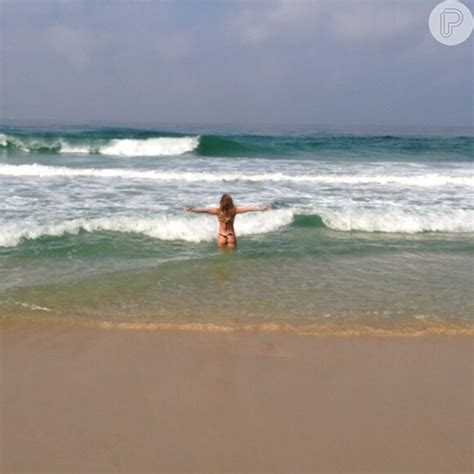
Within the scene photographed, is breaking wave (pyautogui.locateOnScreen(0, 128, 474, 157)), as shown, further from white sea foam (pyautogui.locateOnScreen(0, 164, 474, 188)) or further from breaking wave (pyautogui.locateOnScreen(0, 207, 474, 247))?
breaking wave (pyautogui.locateOnScreen(0, 207, 474, 247))

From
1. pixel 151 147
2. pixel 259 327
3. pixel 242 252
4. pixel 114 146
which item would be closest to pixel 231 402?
pixel 259 327

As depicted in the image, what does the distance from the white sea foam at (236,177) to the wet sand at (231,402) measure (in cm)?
1145

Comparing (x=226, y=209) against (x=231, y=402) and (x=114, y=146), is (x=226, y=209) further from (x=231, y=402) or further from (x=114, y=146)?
(x=114, y=146)

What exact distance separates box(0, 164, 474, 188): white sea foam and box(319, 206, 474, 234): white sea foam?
5.34 m

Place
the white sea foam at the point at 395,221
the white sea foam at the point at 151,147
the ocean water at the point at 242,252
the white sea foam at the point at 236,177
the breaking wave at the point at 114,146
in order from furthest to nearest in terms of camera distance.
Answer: the white sea foam at the point at 151,147, the breaking wave at the point at 114,146, the white sea foam at the point at 236,177, the white sea foam at the point at 395,221, the ocean water at the point at 242,252

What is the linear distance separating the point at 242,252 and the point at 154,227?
6.35 ft

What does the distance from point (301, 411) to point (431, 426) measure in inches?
33.1

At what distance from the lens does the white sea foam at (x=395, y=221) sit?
965cm

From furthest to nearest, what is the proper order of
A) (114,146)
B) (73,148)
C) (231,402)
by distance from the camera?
(114,146)
(73,148)
(231,402)

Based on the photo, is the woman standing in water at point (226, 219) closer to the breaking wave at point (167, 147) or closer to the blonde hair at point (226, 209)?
the blonde hair at point (226, 209)

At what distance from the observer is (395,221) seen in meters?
9.82

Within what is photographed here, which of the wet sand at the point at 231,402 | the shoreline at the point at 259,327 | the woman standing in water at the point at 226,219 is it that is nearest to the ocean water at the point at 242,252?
the shoreline at the point at 259,327

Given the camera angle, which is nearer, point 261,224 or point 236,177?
point 261,224

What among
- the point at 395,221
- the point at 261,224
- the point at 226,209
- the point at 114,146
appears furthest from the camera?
the point at 114,146
